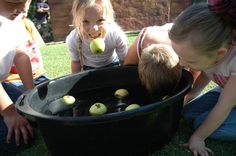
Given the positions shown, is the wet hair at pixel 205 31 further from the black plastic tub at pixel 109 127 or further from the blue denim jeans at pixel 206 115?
the blue denim jeans at pixel 206 115

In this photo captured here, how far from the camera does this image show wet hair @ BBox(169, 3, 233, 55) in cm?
124

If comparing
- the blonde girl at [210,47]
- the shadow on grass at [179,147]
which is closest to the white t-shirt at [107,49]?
the shadow on grass at [179,147]

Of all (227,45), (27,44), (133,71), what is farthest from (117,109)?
(27,44)

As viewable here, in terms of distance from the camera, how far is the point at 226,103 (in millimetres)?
1289

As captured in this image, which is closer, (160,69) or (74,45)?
(160,69)

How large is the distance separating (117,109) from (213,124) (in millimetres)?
472

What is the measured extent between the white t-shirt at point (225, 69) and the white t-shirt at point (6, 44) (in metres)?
0.86

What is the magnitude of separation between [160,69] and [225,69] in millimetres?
230

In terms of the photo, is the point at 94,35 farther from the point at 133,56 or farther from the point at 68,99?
the point at 68,99

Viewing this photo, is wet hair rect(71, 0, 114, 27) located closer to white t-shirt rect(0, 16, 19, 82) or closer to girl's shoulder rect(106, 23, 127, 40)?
girl's shoulder rect(106, 23, 127, 40)

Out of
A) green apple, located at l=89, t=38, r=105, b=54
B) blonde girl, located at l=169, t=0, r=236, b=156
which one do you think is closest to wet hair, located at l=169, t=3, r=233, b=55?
blonde girl, located at l=169, t=0, r=236, b=156

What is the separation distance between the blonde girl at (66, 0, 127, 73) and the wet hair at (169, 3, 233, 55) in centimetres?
74

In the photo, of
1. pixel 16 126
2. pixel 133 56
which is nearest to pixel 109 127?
pixel 16 126

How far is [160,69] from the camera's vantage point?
142 cm
